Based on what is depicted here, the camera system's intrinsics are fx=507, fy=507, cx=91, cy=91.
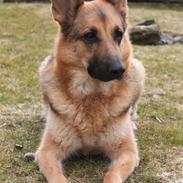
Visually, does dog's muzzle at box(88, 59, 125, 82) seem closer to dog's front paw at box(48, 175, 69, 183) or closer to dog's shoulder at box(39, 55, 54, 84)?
dog's shoulder at box(39, 55, 54, 84)

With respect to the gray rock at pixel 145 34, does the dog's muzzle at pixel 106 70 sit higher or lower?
higher

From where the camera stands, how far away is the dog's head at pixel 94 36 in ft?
13.1

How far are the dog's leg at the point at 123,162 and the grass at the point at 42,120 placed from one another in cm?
10

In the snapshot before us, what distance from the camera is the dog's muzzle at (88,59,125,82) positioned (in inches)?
154

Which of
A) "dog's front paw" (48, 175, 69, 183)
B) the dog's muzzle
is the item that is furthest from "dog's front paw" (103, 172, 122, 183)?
the dog's muzzle

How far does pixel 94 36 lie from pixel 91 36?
0.03m

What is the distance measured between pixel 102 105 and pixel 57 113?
0.39 metres

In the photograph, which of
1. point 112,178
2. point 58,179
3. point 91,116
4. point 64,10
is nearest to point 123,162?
point 112,178

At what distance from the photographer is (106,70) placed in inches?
156

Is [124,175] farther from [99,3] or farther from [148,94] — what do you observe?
[148,94]

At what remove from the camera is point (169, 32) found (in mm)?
10391

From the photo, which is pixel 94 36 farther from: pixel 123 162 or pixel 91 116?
pixel 123 162

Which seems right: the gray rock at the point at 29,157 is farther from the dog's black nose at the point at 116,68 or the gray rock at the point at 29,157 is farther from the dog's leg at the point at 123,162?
the dog's black nose at the point at 116,68

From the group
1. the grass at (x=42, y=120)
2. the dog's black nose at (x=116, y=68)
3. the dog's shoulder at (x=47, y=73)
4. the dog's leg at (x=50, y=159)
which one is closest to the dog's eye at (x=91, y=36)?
the dog's black nose at (x=116, y=68)
